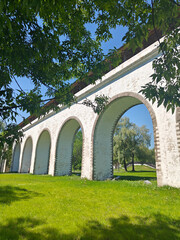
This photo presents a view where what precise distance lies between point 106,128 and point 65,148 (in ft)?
19.2

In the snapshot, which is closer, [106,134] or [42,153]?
[106,134]

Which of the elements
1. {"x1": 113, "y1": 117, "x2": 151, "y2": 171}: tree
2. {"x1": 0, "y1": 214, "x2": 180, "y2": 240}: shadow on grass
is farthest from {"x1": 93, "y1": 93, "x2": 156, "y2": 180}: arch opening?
{"x1": 113, "y1": 117, "x2": 151, "y2": 171}: tree

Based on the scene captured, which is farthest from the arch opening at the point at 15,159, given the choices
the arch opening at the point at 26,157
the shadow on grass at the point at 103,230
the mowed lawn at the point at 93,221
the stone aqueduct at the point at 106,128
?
the shadow on grass at the point at 103,230

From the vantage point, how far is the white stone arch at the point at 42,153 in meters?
18.3

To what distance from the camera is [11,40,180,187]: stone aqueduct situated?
675 cm

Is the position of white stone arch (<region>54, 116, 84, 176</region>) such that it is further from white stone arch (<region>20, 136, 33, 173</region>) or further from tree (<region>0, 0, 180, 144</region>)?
tree (<region>0, 0, 180, 144</region>)

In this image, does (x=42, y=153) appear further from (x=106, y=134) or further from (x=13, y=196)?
(x=13, y=196)

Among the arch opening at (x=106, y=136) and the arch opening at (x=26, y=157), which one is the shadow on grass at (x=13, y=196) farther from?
the arch opening at (x=26, y=157)

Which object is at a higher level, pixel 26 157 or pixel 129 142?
pixel 129 142

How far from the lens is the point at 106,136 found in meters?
11.3

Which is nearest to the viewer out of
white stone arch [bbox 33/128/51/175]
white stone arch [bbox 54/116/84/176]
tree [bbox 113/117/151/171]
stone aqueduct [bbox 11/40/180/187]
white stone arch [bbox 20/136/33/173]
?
stone aqueduct [bbox 11/40/180/187]

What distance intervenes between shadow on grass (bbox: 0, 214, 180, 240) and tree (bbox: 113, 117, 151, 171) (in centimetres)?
2176

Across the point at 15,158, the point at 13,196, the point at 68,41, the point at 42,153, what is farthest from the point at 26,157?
the point at 68,41

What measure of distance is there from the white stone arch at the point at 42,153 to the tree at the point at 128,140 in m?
11.0
